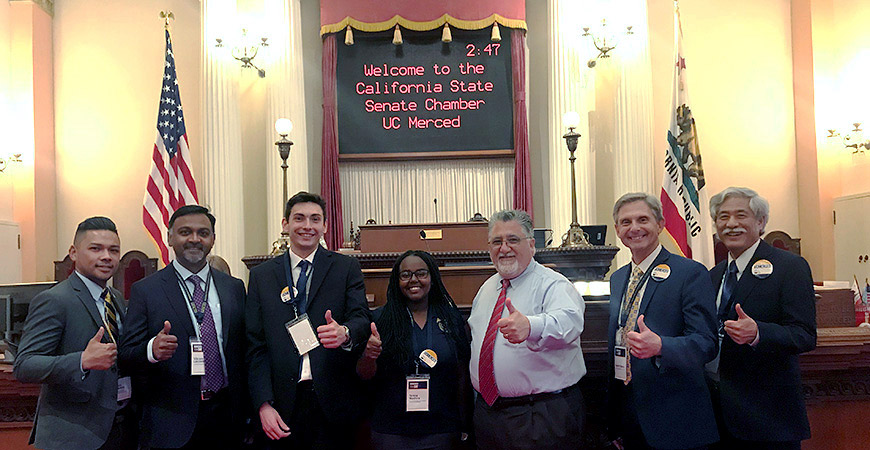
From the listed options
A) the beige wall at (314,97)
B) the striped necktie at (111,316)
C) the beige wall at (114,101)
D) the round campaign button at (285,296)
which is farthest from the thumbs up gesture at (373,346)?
the beige wall at (114,101)

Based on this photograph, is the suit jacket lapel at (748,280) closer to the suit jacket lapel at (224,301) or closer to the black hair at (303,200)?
the black hair at (303,200)

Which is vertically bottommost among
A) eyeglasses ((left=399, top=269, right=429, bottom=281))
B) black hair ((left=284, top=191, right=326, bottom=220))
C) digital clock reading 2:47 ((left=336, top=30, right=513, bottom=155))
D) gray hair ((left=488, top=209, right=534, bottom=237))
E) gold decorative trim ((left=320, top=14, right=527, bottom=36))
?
eyeglasses ((left=399, top=269, right=429, bottom=281))

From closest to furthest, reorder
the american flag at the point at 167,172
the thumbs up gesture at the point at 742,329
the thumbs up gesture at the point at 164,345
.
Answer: the thumbs up gesture at the point at 742,329
the thumbs up gesture at the point at 164,345
the american flag at the point at 167,172

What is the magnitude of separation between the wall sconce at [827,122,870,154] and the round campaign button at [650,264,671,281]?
25.6ft

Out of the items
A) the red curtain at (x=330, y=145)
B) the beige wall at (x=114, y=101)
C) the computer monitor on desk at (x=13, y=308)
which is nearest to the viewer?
the computer monitor on desk at (x=13, y=308)

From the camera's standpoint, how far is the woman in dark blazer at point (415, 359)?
271 centimetres

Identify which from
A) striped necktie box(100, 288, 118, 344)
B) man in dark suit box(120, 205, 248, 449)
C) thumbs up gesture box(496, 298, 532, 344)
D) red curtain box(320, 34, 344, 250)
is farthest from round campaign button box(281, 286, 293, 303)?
red curtain box(320, 34, 344, 250)

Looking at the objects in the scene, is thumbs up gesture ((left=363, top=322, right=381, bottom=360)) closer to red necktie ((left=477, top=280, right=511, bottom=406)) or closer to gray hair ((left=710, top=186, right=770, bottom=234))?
red necktie ((left=477, top=280, right=511, bottom=406))

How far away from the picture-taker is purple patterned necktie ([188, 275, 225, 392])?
108 inches

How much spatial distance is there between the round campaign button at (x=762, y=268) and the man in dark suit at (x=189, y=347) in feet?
7.30

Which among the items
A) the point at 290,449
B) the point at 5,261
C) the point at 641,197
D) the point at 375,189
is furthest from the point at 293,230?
the point at 5,261

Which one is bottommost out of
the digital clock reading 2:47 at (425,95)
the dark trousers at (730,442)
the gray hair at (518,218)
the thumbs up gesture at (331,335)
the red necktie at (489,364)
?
the dark trousers at (730,442)

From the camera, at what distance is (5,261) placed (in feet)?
28.1

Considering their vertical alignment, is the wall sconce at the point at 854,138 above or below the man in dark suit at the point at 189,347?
above
